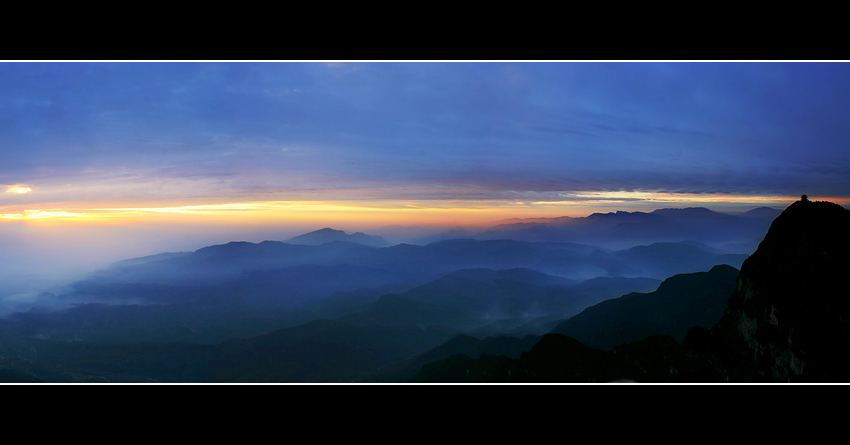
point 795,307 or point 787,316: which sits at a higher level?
point 795,307

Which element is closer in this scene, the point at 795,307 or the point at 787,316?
the point at 795,307

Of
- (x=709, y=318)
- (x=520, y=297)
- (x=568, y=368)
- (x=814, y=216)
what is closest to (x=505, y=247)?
(x=520, y=297)
